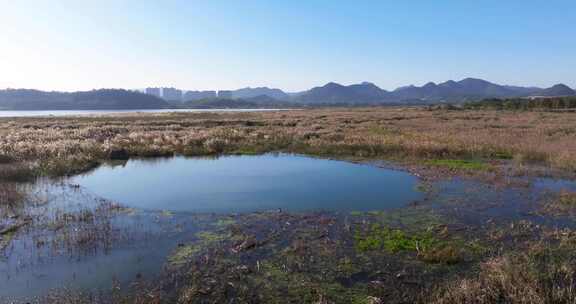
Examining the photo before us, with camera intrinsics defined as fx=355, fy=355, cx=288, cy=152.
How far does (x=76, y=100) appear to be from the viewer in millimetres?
159750

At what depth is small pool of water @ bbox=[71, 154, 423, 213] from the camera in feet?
44.1

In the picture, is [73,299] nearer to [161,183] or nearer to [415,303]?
[415,303]

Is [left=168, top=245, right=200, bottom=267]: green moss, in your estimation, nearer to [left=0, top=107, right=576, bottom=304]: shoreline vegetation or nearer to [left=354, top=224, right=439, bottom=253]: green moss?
[left=0, top=107, right=576, bottom=304]: shoreline vegetation

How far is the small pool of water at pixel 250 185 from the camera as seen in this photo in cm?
1343

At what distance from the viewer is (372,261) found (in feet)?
27.1

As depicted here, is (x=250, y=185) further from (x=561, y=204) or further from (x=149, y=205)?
(x=561, y=204)

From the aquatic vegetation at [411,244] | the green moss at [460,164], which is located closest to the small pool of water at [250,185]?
the aquatic vegetation at [411,244]

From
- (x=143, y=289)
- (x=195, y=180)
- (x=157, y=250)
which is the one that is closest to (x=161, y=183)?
(x=195, y=180)

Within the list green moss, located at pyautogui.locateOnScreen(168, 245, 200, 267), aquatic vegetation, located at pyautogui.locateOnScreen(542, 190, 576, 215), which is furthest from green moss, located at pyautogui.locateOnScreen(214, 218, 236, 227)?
aquatic vegetation, located at pyautogui.locateOnScreen(542, 190, 576, 215)

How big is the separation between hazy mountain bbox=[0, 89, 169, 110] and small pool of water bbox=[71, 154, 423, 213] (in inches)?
5808

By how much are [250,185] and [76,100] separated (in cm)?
17273

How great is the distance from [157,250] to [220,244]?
5.18ft

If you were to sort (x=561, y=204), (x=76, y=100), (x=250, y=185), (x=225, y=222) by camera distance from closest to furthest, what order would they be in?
(x=225, y=222) → (x=561, y=204) → (x=250, y=185) → (x=76, y=100)

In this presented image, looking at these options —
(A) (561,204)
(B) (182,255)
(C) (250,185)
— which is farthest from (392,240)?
(C) (250,185)
